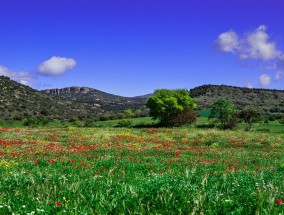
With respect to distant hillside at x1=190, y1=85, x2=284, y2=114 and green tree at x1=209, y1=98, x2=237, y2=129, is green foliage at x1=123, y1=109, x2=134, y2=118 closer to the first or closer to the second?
green tree at x1=209, y1=98, x2=237, y2=129

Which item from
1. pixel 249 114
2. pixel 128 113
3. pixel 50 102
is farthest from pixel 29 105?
pixel 249 114

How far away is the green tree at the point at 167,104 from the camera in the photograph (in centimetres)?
7350

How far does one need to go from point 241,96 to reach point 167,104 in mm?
110332

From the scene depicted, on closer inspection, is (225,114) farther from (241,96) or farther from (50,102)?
(241,96)

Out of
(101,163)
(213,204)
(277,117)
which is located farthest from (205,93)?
(213,204)

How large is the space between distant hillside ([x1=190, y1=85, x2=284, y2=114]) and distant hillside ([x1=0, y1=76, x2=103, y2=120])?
2382 inches

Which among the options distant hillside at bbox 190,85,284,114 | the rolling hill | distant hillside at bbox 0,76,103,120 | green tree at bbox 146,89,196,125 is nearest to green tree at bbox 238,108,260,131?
green tree at bbox 146,89,196,125

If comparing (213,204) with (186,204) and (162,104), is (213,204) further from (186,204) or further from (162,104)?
(162,104)

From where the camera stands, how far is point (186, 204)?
192 inches

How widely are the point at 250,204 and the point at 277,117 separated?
103569 mm

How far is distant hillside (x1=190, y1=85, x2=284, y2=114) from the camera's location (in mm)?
160750

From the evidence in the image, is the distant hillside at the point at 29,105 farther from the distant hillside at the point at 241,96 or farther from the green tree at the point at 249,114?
the distant hillside at the point at 241,96

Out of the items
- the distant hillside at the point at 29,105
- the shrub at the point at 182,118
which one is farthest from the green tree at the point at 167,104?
the distant hillside at the point at 29,105

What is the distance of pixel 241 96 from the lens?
174375mm
